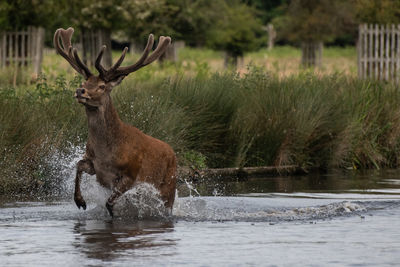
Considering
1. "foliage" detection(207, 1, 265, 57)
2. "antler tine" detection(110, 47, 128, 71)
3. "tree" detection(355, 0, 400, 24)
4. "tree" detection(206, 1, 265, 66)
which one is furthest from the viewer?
"foliage" detection(207, 1, 265, 57)

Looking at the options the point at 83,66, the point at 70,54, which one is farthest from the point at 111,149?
the point at 70,54

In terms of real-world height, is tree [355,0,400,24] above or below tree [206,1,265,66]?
below

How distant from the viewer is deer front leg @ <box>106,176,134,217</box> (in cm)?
1083

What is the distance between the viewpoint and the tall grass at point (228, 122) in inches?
541

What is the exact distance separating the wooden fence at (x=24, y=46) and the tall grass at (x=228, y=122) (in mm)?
13548

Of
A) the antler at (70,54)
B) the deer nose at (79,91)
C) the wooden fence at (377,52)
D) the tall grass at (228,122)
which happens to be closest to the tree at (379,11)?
the wooden fence at (377,52)

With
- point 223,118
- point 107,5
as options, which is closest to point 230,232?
point 223,118

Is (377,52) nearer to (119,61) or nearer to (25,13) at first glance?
(25,13)

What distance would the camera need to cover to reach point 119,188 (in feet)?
35.5

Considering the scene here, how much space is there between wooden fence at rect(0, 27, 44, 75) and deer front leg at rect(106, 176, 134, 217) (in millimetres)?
20226

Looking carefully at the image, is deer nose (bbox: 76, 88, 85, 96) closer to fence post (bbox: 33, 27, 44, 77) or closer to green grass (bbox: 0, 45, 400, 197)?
green grass (bbox: 0, 45, 400, 197)

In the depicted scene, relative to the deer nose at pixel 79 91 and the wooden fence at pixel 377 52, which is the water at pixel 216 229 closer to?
the deer nose at pixel 79 91

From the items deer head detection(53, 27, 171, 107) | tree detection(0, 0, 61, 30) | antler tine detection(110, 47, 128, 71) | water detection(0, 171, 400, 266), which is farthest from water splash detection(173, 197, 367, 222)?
tree detection(0, 0, 61, 30)

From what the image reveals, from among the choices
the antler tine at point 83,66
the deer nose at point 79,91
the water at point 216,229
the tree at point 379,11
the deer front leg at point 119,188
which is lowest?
the water at point 216,229
